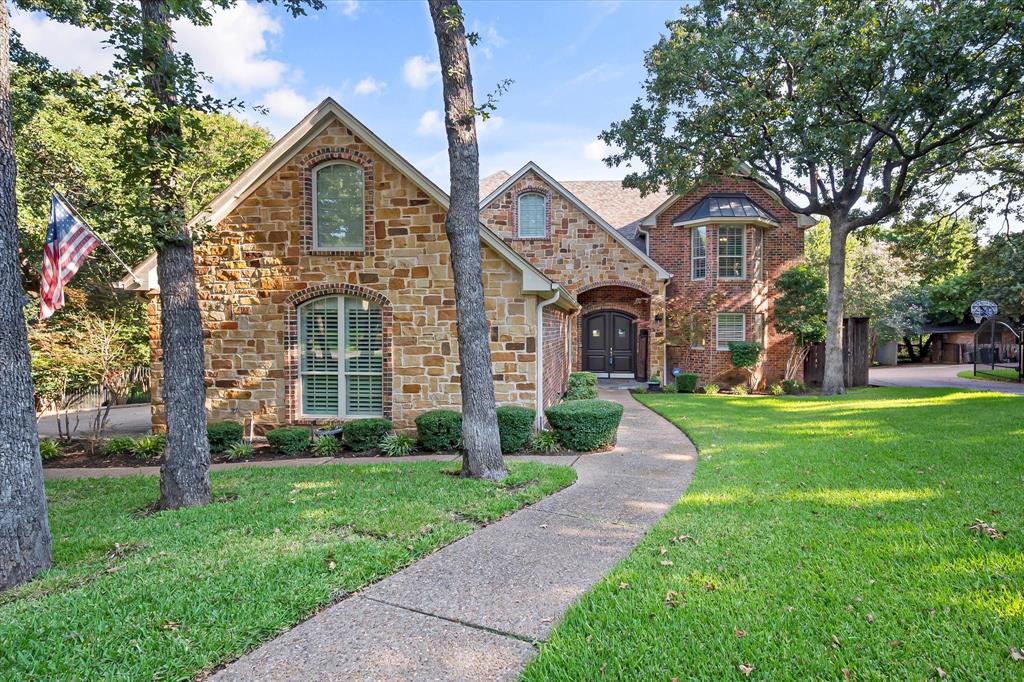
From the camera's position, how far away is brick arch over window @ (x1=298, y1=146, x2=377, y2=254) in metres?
9.25

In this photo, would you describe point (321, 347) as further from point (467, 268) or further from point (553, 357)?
point (553, 357)

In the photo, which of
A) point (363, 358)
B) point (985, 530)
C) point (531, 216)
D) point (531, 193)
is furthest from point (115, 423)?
point (985, 530)

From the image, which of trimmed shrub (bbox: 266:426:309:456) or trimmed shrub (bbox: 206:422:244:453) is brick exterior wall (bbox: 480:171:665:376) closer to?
trimmed shrub (bbox: 266:426:309:456)

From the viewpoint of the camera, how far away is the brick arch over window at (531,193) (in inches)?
695

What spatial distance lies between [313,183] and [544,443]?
6081 millimetres

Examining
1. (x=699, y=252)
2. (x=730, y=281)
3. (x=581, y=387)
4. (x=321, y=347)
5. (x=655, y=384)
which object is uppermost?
(x=699, y=252)

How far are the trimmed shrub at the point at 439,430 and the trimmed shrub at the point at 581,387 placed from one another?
4098mm

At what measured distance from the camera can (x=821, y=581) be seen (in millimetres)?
3562

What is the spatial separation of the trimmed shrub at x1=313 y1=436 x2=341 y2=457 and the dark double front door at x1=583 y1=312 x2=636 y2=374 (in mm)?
12627

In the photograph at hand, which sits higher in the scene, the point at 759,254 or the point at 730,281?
the point at 759,254

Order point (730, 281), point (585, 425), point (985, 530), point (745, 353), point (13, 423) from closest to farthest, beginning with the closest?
1. point (13, 423)
2. point (985, 530)
3. point (585, 425)
4. point (745, 353)
5. point (730, 281)

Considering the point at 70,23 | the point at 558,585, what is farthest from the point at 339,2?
the point at 558,585

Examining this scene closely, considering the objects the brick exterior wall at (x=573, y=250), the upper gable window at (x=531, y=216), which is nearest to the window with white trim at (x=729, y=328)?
the brick exterior wall at (x=573, y=250)

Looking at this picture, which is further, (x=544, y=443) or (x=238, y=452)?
(x=238, y=452)
